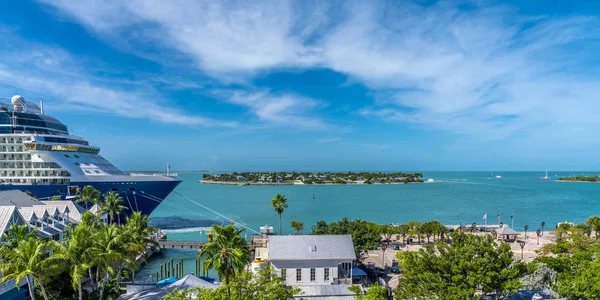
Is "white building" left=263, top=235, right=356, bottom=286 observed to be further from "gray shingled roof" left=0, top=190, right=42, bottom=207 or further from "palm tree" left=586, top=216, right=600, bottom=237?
"palm tree" left=586, top=216, right=600, bottom=237

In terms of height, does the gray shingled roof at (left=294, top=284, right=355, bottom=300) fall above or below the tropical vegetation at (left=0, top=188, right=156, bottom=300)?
Result: below

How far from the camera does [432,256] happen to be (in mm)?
20875

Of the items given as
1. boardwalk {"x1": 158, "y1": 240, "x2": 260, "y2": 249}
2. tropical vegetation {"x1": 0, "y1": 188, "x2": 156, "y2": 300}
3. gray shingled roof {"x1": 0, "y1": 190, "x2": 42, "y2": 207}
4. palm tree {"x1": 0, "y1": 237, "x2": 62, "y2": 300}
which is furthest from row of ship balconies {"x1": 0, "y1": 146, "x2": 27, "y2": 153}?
palm tree {"x1": 0, "y1": 237, "x2": 62, "y2": 300}

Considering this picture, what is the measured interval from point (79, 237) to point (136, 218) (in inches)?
293

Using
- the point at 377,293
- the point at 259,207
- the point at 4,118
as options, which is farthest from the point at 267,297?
the point at 259,207

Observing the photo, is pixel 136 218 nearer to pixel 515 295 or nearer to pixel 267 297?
pixel 267 297

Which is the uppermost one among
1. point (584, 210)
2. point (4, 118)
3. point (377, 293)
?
point (4, 118)

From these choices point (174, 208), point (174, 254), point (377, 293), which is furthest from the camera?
point (174, 208)

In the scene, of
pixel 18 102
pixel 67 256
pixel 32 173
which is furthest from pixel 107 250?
pixel 18 102

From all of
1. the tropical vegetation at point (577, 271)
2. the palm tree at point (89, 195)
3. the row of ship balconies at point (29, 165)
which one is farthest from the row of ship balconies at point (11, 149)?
the tropical vegetation at point (577, 271)

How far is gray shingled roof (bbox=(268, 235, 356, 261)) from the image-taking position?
90.2ft

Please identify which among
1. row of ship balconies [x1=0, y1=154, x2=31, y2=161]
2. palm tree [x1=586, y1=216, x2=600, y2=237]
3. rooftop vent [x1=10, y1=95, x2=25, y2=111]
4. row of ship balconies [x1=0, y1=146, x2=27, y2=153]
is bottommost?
palm tree [x1=586, y1=216, x2=600, y2=237]

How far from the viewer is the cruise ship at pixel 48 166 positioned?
51.2 m

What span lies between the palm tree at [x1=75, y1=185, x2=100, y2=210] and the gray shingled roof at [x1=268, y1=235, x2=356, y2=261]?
33.0 m
